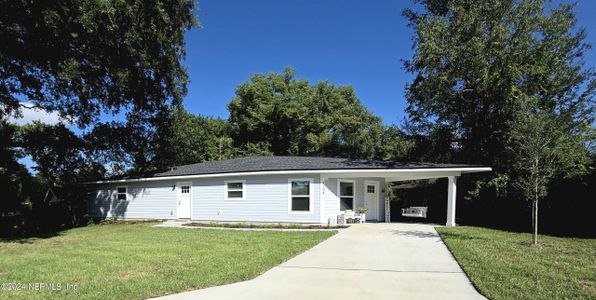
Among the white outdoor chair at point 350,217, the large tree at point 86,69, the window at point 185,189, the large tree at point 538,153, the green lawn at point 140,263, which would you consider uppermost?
the large tree at point 86,69

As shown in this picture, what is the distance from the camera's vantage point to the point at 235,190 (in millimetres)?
18156

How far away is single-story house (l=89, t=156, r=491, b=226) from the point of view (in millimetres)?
16145

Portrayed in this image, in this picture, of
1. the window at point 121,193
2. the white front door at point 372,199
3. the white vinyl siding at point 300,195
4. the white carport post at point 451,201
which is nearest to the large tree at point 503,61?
the white carport post at point 451,201

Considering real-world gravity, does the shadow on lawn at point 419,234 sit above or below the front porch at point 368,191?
below

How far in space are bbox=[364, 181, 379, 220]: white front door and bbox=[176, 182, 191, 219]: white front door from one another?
9351 mm

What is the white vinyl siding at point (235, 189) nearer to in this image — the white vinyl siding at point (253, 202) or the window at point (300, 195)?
the white vinyl siding at point (253, 202)

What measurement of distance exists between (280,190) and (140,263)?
955 centimetres

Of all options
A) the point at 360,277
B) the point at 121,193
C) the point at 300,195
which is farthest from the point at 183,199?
the point at 360,277

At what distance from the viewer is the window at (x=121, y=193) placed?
22.5 m

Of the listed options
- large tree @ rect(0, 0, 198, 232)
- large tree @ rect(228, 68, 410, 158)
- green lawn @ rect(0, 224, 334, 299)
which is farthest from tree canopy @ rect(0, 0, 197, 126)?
large tree @ rect(228, 68, 410, 158)

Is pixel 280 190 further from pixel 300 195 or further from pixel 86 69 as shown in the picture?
pixel 86 69

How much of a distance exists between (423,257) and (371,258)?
1179mm

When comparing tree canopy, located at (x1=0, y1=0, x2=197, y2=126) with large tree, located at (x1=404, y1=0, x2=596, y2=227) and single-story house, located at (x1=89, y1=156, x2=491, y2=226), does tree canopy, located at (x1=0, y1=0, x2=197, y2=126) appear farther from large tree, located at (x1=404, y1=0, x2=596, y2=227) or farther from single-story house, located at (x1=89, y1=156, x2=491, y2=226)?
large tree, located at (x1=404, y1=0, x2=596, y2=227)

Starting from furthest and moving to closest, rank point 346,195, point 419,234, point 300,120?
point 300,120 → point 346,195 → point 419,234
